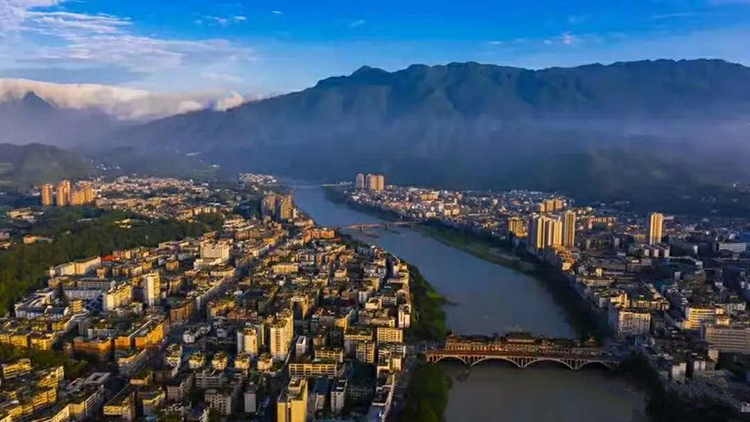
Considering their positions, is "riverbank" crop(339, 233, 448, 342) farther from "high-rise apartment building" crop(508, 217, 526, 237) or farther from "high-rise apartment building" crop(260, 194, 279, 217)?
"high-rise apartment building" crop(260, 194, 279, 217)

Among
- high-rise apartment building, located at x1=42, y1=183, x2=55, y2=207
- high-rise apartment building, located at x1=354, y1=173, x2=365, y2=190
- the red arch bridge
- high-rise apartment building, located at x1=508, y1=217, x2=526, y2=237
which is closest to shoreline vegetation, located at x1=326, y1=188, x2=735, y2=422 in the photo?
the red arch bridge

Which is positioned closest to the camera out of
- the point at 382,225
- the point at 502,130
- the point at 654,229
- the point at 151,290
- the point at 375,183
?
the point at 151,290

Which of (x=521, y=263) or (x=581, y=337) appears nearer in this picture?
(x=581, y=337)

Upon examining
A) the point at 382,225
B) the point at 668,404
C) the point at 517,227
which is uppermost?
the point at 517,227

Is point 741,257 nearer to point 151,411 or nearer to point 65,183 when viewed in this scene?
point 151,411

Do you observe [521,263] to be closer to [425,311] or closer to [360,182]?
[425,311]

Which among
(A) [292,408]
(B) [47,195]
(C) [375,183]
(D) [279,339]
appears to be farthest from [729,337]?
(C) [375,183]

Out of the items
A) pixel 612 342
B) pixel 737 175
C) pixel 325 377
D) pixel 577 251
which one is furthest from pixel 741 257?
pixel 325 377
